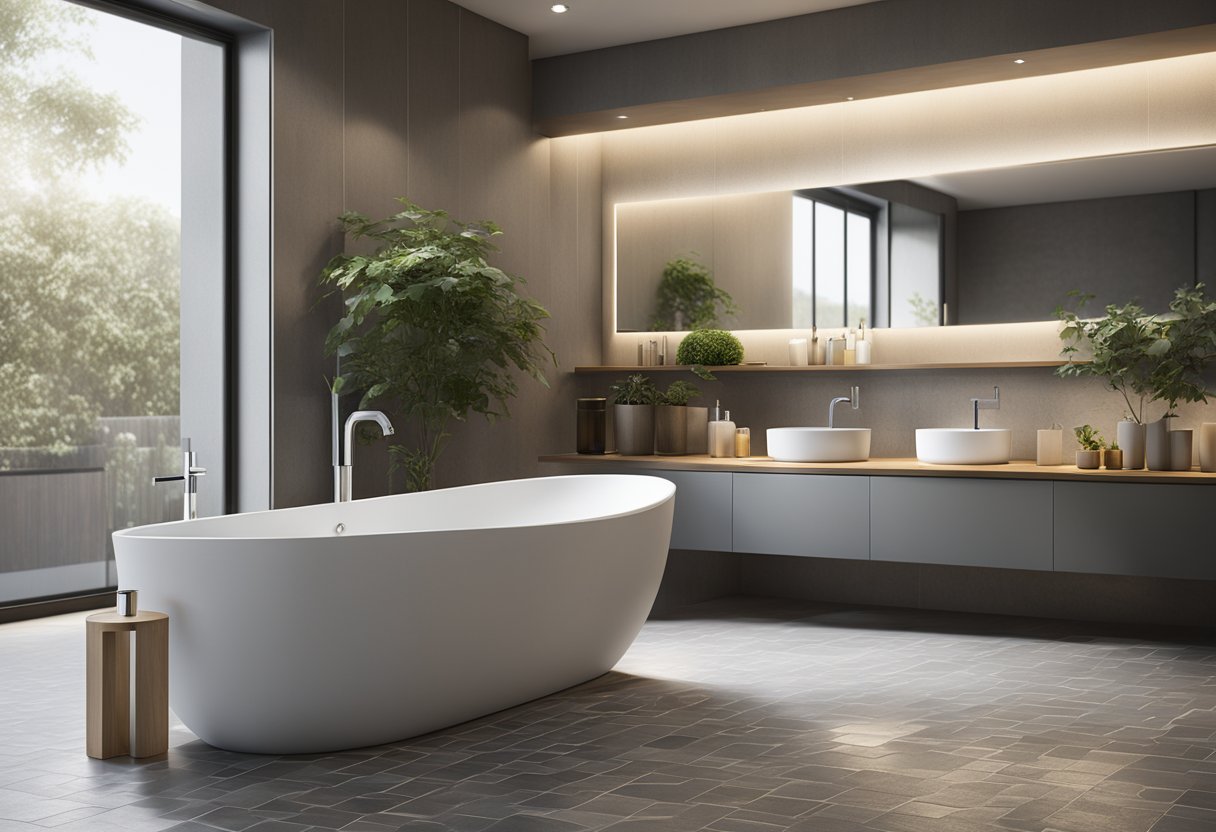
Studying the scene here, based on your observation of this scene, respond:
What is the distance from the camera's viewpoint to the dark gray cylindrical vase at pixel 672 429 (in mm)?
5969

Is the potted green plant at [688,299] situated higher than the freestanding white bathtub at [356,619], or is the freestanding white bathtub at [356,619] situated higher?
the potted green plant at [688,299]

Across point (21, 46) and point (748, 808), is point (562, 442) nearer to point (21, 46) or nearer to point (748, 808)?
point (21, 46)

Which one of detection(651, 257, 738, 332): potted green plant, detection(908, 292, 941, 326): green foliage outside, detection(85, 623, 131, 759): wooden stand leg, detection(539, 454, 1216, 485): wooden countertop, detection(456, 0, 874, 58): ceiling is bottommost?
detection(85, 623, 131, 759): wooden stand leg

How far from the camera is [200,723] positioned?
325 centimetres

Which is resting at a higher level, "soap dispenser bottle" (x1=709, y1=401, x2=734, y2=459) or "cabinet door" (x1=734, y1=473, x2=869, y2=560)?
"soap dispenser bottle" (x1=709, y1=401, x2=734, y2=459)

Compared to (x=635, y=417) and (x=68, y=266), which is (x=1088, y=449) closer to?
(x=635, y=417)

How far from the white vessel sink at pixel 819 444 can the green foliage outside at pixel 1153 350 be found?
0.94 meters

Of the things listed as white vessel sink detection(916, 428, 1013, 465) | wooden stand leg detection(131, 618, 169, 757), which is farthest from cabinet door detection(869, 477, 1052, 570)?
wooden stand leg detection(131, 618, 169, 757)

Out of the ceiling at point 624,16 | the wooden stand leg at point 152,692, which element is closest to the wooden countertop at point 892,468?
the ceiling at point 624,16

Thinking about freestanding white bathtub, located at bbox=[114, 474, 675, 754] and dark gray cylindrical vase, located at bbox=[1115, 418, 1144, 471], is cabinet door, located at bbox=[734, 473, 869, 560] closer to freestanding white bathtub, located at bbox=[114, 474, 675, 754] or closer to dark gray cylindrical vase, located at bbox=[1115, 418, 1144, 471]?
dark gray cylindrical vase, located at bbox=[1115, 418, 1144, 471]

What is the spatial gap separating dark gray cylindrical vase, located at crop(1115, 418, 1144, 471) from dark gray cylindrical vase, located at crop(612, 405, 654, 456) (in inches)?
86.5

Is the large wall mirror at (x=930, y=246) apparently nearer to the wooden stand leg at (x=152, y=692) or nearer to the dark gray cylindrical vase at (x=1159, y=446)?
the dark gray cylindrical vase at (x=1159, y=446)

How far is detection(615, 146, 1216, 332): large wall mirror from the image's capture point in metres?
5.18

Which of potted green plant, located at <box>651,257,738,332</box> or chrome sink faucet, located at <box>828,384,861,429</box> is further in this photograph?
potted green plant, located at <box>651,257,738,332</box>
